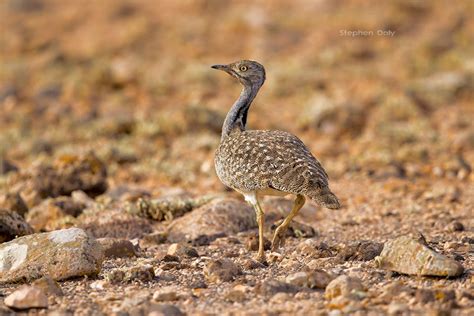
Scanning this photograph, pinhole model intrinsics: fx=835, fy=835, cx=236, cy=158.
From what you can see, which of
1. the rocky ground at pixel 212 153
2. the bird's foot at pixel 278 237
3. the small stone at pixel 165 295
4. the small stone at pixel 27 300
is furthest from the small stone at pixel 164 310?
the bird's foot at pixel 278 237

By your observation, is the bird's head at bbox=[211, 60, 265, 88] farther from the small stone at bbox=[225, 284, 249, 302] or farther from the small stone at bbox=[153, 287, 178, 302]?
the small stone at bbox=[153, 287, 178, 302]

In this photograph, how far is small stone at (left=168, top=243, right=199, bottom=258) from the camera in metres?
6.96

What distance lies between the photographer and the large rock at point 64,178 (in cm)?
1000

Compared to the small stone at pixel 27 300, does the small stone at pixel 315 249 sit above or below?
above

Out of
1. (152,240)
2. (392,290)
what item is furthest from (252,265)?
(152,240)

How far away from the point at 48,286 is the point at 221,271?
120 cm

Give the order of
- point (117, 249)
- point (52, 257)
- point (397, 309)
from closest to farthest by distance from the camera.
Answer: point (397, 309) < point (52, 257) < point (117, 249)

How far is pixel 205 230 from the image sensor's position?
26.7 feet

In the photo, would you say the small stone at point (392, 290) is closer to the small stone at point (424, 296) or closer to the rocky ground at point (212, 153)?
the rocky ground at point (212, 153)

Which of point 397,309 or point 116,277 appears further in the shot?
point 116,277

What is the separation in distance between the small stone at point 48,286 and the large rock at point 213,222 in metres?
2.43

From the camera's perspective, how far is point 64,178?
1008 cm

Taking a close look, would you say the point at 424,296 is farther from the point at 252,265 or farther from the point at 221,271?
the point at 252,265

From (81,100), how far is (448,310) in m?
13.5
